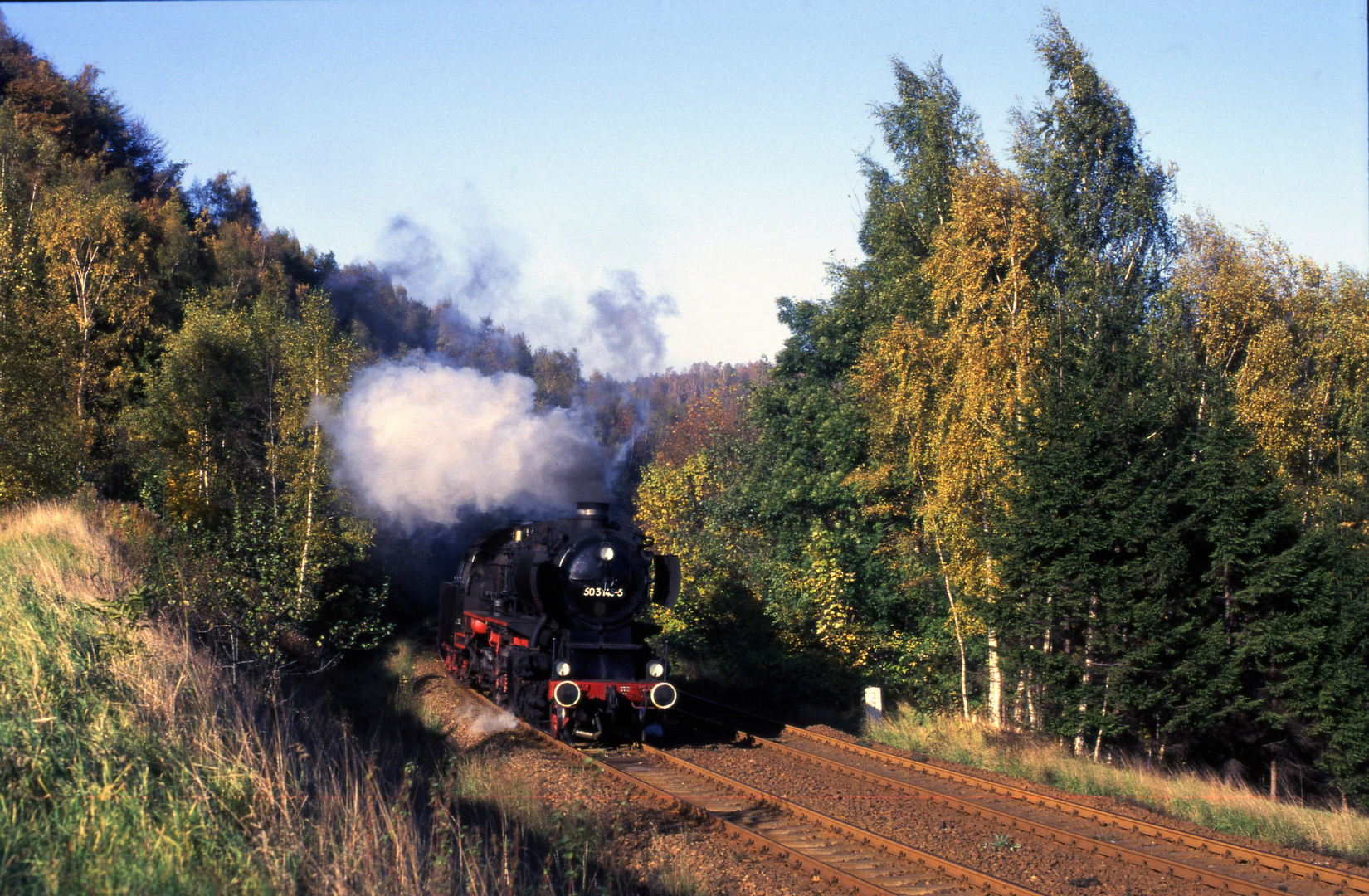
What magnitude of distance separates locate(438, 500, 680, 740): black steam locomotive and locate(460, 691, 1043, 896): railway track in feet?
2.90

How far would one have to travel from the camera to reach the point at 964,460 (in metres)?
16.0

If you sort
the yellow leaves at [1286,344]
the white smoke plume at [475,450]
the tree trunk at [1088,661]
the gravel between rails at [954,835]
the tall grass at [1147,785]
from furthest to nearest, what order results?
the yellow leaves at [1286,344] < the white smoke plume at [475,450] < the tree trunk at [1088,661] < the tall grass at [1147,785] < the gravel between rails at [954,835]

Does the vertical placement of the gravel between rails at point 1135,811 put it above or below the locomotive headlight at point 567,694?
below

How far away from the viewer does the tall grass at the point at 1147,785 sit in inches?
377

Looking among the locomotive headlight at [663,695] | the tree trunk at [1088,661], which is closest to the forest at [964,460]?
the tree trunk at [1088,661]

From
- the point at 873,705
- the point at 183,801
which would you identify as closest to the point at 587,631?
the point at 873,705

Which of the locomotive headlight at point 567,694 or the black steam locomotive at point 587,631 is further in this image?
the black steam locomotive at point 587,631

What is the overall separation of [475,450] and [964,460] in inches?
356

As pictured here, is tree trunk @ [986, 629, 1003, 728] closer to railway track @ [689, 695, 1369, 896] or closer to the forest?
the forest

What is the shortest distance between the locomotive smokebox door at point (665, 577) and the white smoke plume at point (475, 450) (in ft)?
13.2

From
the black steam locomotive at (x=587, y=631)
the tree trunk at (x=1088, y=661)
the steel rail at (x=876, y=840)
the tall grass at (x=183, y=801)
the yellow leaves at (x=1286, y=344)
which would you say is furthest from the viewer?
the yellow leaves at (x=1286, y=344)

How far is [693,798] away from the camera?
32.9 feet

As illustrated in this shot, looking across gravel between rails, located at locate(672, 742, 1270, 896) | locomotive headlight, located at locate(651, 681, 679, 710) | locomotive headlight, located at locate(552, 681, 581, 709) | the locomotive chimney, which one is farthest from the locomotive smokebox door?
gravel between rails, located at locate(672, 742, 1270, 896)

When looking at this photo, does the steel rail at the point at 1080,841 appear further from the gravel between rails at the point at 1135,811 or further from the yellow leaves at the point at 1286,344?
the yellow leaves at the point at 1286,344
